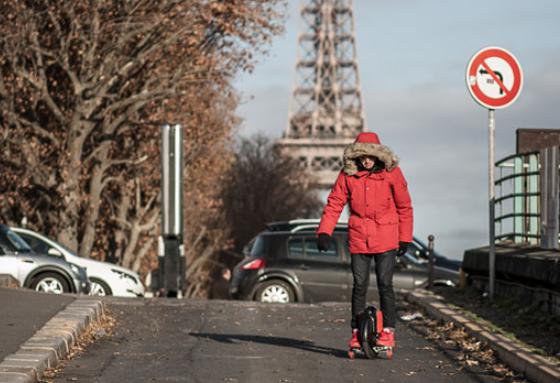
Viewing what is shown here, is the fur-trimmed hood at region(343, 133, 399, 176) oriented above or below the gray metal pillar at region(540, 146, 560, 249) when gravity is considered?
above

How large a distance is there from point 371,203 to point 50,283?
1339 cm

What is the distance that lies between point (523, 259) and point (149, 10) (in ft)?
63.1

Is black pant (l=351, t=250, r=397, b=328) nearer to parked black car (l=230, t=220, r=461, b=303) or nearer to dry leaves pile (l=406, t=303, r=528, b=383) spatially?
dry leaves pile (l=406, t=303, r=528, b=383)

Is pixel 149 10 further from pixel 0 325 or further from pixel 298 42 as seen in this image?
pixel 298 42

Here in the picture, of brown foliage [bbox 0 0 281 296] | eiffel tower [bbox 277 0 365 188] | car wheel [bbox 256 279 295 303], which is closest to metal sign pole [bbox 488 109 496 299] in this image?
car wheel [bbox 256 279 295 303]

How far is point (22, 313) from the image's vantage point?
44.3ft

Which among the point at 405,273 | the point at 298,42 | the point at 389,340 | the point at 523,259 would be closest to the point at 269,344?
the point at 389,340

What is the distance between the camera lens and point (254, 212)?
76.0m

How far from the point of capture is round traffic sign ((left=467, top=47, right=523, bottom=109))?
15.7 metres

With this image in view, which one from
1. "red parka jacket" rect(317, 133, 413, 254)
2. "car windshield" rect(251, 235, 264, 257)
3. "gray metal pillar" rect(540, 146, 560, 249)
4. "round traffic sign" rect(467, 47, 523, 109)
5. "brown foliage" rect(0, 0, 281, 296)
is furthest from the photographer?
"brown foliage" rect(0, 0, 281, 296)

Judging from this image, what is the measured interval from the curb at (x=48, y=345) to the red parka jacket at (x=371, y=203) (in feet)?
7.67

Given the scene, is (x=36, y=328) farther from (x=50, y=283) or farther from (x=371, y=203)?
(x=50, y=283)

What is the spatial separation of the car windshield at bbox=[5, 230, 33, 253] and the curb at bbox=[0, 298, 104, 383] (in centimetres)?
951

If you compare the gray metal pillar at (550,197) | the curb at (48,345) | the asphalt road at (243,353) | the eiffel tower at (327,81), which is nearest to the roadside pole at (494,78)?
the gray metal pillar at (550,197)
